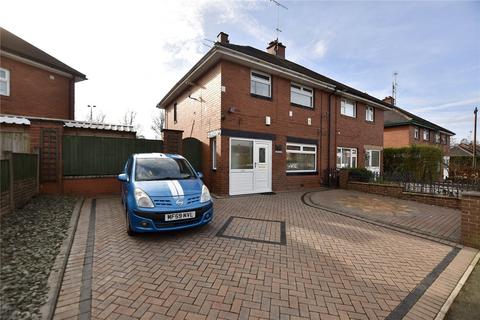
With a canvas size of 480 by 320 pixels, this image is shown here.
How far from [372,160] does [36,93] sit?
19776mm

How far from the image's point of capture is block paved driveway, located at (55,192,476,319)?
8.42ft

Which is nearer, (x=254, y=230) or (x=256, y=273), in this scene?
(x=256, y=273)

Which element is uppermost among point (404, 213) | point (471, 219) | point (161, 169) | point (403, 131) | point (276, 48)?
point (276, 48)

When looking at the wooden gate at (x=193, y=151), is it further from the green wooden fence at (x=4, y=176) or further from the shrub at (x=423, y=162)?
the shrub at (x=423, y=162)

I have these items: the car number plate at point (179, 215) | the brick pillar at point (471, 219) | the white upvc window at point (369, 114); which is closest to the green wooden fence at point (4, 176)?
the car number plate at point (179, 215)

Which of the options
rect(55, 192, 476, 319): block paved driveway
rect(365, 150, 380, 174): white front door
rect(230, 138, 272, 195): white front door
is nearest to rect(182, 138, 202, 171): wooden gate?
rect(230, 138, 272, 195): white front door

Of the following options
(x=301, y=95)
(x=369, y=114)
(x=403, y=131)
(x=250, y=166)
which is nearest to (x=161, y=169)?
(x=250, y=166)

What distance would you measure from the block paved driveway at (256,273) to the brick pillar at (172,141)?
4195mm

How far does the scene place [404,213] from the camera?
7133 mm

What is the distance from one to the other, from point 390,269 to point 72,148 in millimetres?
9288

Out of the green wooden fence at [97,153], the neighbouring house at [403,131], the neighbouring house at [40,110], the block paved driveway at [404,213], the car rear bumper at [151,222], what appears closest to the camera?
the car rear bumper at [151,222]

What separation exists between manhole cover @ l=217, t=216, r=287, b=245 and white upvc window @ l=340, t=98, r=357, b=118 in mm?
10720

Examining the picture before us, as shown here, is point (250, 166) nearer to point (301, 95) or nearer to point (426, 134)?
point (301, 95)

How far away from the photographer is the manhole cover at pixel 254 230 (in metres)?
4.67
